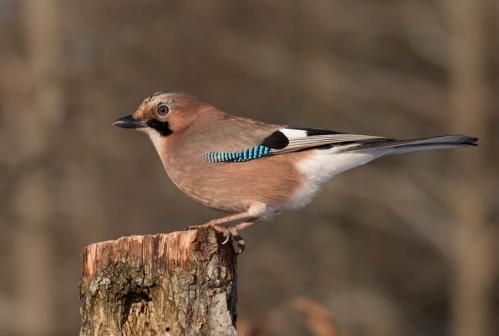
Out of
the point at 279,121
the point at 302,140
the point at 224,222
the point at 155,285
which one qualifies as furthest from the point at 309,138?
the point at 279,121

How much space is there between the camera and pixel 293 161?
883 centimetres

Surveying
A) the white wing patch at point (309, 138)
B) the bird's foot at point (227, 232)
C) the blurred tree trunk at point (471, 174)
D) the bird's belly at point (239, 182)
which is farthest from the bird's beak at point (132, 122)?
the blurred tree trunk at point (471, 174)

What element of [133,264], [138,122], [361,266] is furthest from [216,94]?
[133,264]

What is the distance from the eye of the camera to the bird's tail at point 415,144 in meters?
7.87

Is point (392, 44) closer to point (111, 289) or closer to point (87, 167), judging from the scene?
point (87, 167)

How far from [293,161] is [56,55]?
8.77m

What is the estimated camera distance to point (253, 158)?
28.3ft

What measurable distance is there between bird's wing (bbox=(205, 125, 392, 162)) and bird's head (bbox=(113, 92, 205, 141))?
68 centimetres

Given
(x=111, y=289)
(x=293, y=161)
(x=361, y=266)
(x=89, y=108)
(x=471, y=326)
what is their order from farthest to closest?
1. (x=361, y=266)
2. (x=471, y=326)
3. (x=89, y=108)
4. (x=293, y=161)
5. (x=111, y=289)

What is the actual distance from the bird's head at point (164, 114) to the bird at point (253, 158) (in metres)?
0.01

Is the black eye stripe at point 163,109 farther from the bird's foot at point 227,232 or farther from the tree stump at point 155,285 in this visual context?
the tree stump at point 155,285

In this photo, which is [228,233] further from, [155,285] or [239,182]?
[239,182]

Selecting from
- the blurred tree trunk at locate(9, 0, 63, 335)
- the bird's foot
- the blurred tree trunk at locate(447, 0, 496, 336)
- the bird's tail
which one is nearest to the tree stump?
the bird's foot

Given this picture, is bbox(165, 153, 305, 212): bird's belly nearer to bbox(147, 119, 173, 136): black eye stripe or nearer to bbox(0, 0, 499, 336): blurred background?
bbox(147, 119, 173, 136): black eye stripe
